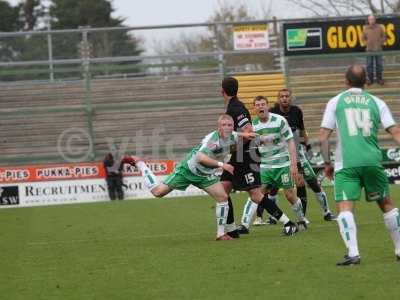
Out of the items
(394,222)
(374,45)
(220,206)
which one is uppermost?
(374,45)

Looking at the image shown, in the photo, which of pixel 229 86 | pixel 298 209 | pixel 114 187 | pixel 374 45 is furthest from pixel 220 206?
pixel 374 45

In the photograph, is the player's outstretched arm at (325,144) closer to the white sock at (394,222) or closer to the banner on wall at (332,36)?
the white sock at (394,222)

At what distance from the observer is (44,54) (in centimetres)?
3041

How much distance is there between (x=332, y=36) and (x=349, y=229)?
20175 mm

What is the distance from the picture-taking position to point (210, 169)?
46.5 feet

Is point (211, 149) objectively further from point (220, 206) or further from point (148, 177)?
point (148, 177)

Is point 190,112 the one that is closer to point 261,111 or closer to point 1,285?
point 261,111

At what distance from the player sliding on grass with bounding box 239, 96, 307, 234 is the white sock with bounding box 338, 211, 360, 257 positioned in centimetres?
440

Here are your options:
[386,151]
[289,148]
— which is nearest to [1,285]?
[289,148]

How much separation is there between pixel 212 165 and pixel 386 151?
601 inches

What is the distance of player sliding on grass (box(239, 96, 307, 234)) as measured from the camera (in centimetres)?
1512

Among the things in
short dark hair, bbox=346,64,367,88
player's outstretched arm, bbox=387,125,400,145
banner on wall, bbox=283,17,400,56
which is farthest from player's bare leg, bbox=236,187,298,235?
banner on wall, bbox=283,17,400,56

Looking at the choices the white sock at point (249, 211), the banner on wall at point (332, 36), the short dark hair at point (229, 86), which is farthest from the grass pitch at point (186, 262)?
the banner on wall at point (332, 36)

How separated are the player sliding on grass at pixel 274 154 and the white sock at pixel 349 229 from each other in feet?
14.4
